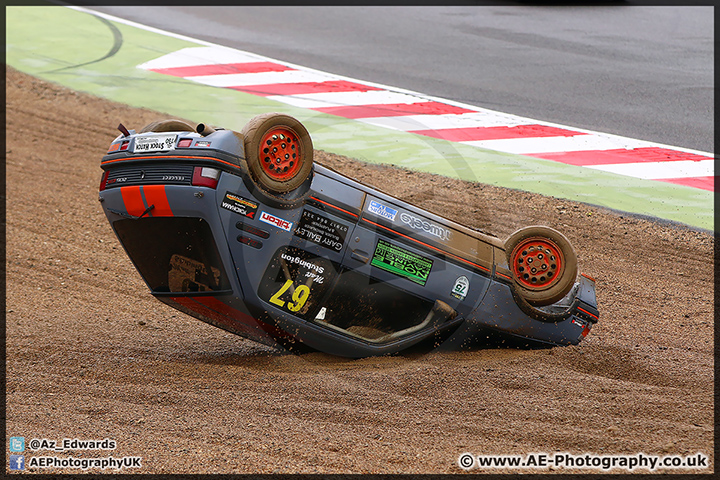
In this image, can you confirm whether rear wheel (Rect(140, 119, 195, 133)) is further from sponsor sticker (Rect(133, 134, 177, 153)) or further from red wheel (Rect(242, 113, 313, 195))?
red wheel (Rect(242, 113, 313, 195))

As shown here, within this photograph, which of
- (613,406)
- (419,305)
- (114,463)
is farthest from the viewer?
(419,305)

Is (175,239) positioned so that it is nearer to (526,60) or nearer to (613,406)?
(613,406)

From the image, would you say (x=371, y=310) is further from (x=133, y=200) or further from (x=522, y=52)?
(x=522, y=52)

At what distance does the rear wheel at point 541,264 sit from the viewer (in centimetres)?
486

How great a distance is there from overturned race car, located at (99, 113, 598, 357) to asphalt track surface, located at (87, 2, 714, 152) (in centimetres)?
519

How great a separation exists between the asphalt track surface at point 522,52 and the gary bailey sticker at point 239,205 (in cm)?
638

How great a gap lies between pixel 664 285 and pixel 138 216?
4684 mm

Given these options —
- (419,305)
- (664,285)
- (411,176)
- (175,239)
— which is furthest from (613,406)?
(411,176)

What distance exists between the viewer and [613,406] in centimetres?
A: 441

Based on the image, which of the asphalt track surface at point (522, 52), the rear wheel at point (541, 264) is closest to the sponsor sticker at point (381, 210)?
the rear wheel at point (541, 264)

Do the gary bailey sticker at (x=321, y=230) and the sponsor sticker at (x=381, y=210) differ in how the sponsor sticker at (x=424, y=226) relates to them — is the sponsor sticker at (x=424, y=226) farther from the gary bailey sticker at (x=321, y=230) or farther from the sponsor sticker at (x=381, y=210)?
the gary bailey sticker at (x=321, y=230)

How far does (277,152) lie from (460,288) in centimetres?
154

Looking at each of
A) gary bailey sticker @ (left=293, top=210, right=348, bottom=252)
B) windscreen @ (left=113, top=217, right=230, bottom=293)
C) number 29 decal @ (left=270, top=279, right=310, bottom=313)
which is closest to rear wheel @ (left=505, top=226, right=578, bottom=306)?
gary bailey sticker @ (left=293, top=210, right=348, bottom=252)

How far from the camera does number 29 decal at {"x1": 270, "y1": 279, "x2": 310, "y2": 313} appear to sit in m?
4.58
